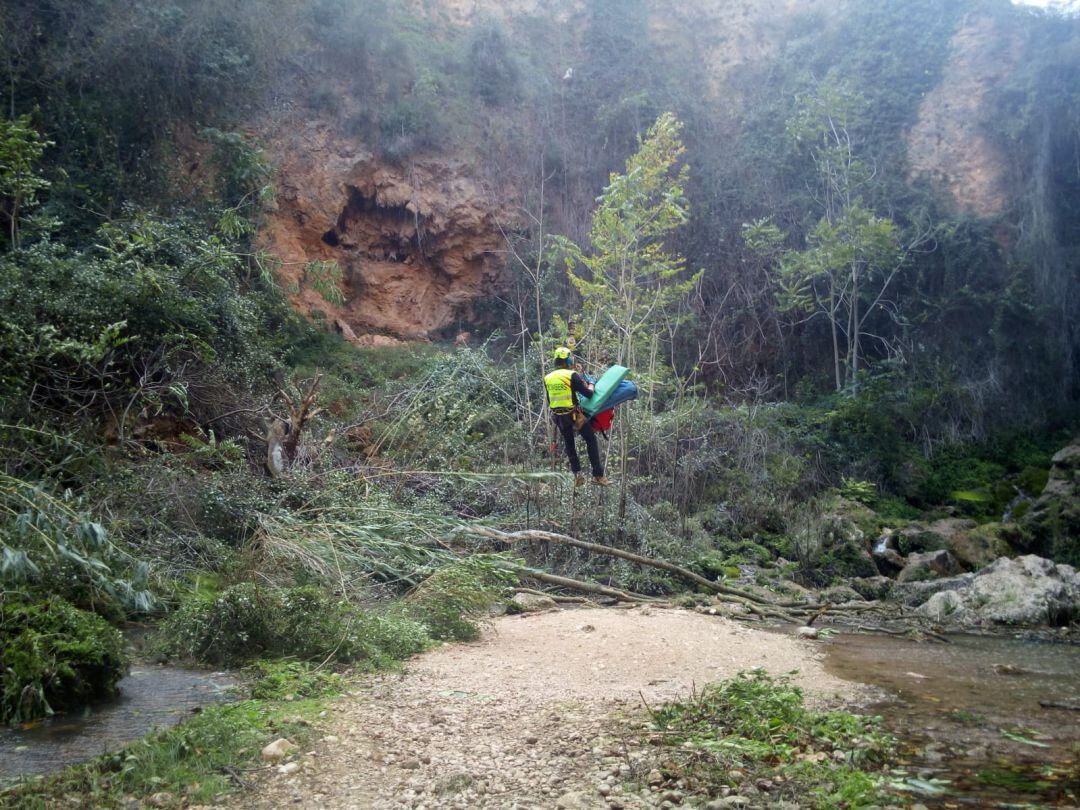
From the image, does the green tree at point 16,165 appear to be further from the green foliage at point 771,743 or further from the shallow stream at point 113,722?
the green foliage at point 771,743

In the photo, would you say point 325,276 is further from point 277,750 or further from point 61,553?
point 277,750

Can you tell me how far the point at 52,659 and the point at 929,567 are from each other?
9.14 m

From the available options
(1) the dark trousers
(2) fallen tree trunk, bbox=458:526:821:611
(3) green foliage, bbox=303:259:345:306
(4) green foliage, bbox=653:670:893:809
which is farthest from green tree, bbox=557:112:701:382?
Result: (4) green foliage, bbox=653:670:893:809

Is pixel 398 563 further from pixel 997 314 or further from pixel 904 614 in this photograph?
pixel 997 314

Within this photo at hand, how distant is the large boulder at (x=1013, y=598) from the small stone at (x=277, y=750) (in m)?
6.56

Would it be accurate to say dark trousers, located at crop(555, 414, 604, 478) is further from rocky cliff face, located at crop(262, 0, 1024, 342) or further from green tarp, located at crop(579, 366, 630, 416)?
rocky cliff face, located at crop(262, 0, 1024, 342)

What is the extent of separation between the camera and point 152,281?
33.9 ft

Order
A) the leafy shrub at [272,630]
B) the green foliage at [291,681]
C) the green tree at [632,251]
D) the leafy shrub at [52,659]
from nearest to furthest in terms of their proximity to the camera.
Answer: the leafy shrub at [52,659] < the green foliage at [291,681] < the leafy shrub at [272,630] < the green tree at [632,251]

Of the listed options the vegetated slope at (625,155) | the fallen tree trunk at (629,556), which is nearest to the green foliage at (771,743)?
the fallen tree trunk at (629,556)

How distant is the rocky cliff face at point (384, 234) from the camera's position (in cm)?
1759

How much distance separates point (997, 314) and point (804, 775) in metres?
16.2

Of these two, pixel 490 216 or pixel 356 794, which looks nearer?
pixel 356 794

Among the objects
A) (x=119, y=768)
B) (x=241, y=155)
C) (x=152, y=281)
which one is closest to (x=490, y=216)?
(x=241, y=155)

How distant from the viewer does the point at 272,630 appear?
17.5ft
